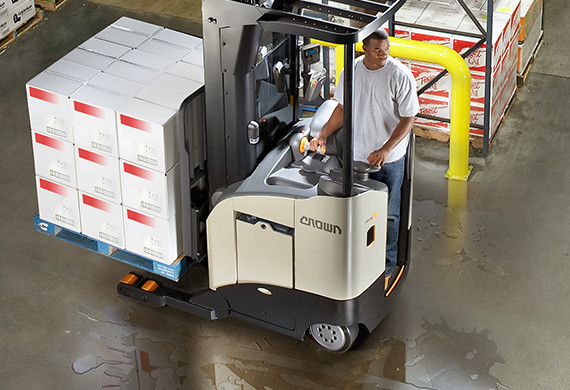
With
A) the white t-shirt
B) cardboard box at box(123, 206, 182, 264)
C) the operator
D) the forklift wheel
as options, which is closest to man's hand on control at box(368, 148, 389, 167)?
the operator

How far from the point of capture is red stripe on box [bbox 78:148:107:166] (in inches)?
257

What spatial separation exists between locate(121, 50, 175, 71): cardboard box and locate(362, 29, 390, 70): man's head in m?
1.45

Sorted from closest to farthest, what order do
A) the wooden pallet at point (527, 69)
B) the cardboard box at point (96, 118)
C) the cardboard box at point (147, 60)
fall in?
the cardboard box at point (96, 118) < the cardboard box at point (147, 60) < the wooden pallet at point (527, 69)

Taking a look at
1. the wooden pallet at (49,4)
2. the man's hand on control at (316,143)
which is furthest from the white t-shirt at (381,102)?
the wooden pallet at (49,4)

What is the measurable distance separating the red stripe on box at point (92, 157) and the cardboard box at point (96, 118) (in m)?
0.03

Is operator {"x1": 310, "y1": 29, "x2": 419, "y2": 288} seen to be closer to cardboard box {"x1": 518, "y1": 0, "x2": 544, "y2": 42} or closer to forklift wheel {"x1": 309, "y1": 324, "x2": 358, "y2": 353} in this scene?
forklift wheel {"x1": 309, "y1": 324, "x2": 358, "y2": 353}

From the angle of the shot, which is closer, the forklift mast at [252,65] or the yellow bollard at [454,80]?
the forklift mast at [252,65]

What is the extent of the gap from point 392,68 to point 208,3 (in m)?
1.19

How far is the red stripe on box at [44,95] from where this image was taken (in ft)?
21.3

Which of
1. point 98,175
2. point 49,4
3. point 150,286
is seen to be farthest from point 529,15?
point 49,4

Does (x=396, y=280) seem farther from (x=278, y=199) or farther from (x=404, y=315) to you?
(x=278, y=199)

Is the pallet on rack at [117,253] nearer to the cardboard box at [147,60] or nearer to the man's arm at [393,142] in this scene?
the cardboard box at [147,60]

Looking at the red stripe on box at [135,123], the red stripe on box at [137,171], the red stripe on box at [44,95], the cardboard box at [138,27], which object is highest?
the cardboard box at [138,27]

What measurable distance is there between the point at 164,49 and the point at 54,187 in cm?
121
